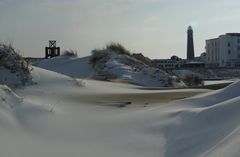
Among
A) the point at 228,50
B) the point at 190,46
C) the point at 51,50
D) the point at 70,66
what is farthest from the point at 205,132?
the point at 190,46

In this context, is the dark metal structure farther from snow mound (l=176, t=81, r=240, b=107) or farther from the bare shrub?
snow mound (l=176, t=81, r=240, b=107)

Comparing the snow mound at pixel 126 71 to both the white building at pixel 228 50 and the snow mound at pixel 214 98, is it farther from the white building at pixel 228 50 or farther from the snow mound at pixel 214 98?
the white building at pixel 228 50

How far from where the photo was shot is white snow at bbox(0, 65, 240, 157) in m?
7.66

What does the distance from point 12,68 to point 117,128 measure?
7.41 meters

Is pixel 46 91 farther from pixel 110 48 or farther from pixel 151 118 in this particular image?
pixel 110 48

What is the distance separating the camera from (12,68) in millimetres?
16094

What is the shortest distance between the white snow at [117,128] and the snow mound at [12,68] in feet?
7.31

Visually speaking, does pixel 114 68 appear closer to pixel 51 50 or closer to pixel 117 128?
pixel 117 128

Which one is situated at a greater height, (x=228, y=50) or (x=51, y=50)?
(x=228, y=50)

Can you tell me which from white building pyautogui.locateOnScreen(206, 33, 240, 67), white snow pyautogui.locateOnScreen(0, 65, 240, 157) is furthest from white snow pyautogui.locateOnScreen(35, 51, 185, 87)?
white building pyautogui.locateOnScreen(206, 33, 240, 67)

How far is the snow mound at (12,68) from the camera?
15102 mm

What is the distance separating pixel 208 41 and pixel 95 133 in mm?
122636

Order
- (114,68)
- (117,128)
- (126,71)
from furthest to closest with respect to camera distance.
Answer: (114,68)
(126,71)
(117,128)

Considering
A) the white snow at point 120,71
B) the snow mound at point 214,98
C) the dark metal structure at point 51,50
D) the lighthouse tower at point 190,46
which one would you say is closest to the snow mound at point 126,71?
→ the white snow at point 120,71
